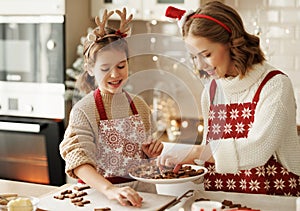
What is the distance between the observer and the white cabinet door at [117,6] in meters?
3.56

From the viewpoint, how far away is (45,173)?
3.63m

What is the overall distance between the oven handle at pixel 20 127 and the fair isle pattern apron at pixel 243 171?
66.9 inches

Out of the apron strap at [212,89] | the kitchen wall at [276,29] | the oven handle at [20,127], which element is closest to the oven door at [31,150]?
the oven handle at [20,127]

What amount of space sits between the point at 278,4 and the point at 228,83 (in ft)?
5.35

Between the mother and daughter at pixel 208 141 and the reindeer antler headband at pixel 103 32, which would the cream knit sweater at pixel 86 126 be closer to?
the mother and daughter at pixel 208 141

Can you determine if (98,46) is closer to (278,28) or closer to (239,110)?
(239,110)

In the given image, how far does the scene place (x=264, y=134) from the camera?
1803 millimetres

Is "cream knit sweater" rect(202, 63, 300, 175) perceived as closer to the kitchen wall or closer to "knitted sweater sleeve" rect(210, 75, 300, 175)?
"knitted sweater sleeve" rect(210, 75, 300, 175)

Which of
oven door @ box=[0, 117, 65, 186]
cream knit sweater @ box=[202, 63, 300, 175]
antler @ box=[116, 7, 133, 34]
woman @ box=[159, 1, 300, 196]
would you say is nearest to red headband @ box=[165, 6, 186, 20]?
woman @ box=[159, 1, 300, 196]

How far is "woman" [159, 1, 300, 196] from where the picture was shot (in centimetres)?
180

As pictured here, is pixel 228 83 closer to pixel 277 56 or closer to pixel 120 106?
pixel 120 106

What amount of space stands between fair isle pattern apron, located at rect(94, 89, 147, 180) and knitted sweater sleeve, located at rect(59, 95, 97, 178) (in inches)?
1.2

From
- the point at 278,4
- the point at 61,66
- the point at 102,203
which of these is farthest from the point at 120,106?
the point at 278,4

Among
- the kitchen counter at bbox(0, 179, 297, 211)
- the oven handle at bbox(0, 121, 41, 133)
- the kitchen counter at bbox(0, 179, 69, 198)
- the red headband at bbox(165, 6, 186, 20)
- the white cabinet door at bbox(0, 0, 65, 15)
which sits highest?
the white cabinet door at bbox(0, 0, 65, 15)
